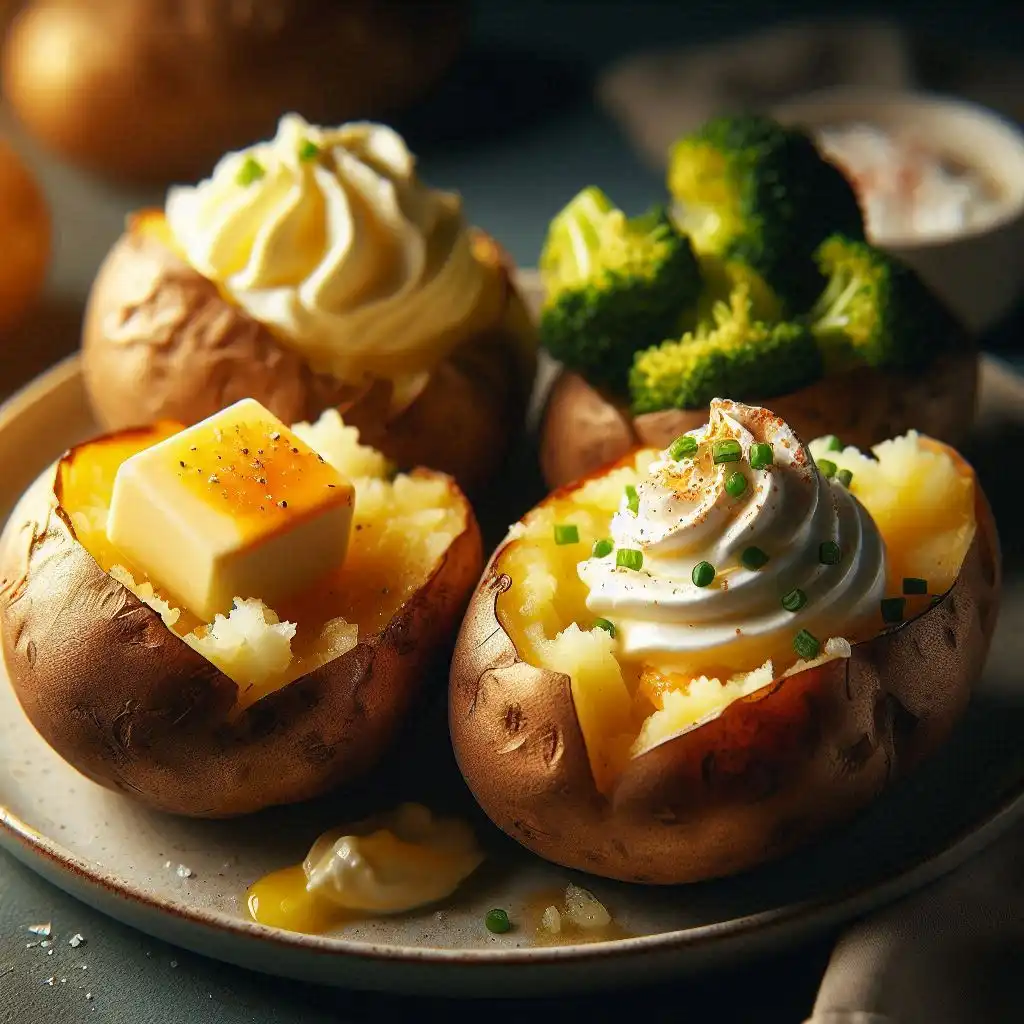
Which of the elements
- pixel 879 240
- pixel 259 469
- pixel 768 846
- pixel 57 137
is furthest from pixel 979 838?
pixel 57 137

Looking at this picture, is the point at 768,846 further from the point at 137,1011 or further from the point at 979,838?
the point at 137,1011

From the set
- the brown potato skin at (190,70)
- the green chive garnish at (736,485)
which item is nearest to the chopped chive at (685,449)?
the green chive garnish at (736,485)

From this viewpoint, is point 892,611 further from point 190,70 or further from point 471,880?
point 190,70

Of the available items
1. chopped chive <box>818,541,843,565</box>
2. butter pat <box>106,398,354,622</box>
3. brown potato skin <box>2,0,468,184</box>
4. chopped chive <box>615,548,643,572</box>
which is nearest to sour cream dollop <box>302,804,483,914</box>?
butter pat <box>106,398,354,622</box>

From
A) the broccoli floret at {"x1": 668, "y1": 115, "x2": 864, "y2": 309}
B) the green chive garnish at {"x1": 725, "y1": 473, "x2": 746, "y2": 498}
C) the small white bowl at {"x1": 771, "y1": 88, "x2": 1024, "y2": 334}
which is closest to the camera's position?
the green chive garnish at {"x1": 725, "y1": 473, "x2": 746, "y2": 498}

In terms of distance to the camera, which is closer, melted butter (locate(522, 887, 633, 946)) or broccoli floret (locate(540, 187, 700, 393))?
melted butter (locate(522, 887, 633, 946))

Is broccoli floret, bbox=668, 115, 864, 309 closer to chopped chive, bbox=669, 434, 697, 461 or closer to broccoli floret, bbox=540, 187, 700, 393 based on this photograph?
broccoli floret, bbox=540, 187, 700, 393

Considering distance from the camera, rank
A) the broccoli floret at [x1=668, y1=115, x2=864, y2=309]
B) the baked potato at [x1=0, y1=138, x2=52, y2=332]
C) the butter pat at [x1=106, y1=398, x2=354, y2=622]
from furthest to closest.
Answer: the baked potato at [x1=0, y1=138, x2=52, y2=332]
the broccoli floret at [x1=668, y1=115, x2=864, y2=309]
the butter pat at [x1=106, y1=398, x2=354, y2=622]

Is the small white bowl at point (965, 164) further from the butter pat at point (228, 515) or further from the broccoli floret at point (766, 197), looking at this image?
the butter pat at point (228, 515)
